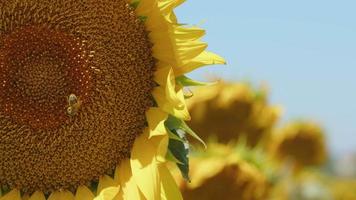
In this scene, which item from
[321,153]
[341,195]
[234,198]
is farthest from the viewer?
[341,195]

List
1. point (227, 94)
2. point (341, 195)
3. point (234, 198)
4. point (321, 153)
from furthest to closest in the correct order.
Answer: point (341, 195) < point (321, 153) < point (227, 94) < point (234, 198)

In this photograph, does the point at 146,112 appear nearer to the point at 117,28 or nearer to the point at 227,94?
the point at 117,28

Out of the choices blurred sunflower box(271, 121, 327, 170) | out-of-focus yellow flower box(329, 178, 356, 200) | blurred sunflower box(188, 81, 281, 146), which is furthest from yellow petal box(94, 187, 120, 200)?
out-of-focus yellow flower box(329, 178, 356, 200)

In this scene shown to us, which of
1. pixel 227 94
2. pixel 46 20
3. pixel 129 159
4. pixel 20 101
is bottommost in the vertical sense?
pixel 227 94

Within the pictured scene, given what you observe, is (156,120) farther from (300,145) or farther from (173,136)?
(300,145)

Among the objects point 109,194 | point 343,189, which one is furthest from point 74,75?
point 343,189

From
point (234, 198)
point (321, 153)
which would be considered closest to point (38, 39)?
point (234, 198)

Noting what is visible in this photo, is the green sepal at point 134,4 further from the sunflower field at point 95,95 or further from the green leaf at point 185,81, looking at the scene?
the green leaf at point 185,81

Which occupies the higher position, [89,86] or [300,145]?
[89,86]
